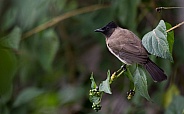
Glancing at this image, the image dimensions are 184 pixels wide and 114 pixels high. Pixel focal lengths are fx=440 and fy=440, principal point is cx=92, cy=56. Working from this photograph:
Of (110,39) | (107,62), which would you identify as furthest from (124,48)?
(107,62)

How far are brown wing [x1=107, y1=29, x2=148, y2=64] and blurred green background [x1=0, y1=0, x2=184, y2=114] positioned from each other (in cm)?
51

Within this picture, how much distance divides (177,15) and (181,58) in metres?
0.23

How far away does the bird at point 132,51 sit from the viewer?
119cm

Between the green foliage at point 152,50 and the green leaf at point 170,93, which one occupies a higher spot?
the green foliage at point 152,50

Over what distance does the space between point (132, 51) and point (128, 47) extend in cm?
3

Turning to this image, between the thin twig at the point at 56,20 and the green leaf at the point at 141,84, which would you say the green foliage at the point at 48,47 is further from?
the green leaf at the point at 141,84

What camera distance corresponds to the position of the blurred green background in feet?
6.85

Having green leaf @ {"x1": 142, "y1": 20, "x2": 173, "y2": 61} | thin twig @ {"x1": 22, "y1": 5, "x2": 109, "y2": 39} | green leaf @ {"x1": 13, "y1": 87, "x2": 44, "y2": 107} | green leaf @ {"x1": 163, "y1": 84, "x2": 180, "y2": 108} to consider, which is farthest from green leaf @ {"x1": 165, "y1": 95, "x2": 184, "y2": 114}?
green leaf @ {"x1": 142, "y1": 20, "x2": 173, "y2": 61}

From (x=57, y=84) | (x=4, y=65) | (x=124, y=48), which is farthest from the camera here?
(x=57, y=84)

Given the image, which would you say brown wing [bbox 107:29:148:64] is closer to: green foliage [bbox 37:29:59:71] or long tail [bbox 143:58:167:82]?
long tail [bbox 143:58:167:82]

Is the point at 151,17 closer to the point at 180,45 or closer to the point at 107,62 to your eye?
the point at 180,45

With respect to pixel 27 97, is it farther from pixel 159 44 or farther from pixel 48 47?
pixel 159 44

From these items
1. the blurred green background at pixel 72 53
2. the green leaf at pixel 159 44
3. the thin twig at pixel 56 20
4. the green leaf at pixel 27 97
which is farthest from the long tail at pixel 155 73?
the green leaf at pixel 27 97

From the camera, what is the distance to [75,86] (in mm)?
2695
